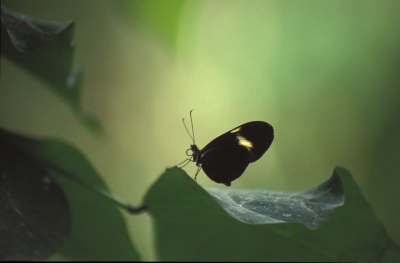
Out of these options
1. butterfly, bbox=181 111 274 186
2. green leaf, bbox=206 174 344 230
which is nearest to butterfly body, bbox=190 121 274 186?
butterfly, bbox=181 111 274 186

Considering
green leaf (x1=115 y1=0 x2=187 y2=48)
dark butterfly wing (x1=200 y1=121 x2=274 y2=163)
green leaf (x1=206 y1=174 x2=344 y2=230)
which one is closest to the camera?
green leaf (x1=206 y1=174 x2=344 y2=230)

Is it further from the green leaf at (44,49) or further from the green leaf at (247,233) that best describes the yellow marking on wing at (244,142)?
the green leaf at (44,49)

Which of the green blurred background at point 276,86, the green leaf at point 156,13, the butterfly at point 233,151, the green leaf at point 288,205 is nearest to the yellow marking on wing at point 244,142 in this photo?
the butterfly at point 233,151

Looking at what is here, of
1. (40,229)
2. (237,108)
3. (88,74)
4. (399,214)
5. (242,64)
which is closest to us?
(40,229)

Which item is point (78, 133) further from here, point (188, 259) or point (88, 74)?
point (188, 259)

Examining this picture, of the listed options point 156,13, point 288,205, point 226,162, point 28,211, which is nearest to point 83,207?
point 28,211

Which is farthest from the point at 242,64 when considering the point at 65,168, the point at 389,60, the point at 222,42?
the point at 65,168

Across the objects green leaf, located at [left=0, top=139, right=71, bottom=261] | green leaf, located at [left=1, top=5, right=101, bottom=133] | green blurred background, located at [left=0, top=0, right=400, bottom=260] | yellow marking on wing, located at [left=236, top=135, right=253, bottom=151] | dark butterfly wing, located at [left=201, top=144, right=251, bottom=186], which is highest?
green leaf, located at [left=1, top=5, right=101, bottom=133]

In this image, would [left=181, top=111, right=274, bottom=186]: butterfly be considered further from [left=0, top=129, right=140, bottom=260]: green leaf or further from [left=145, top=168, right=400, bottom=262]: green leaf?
[left=0, top=129, right=140, bottom=260]: green leaf
